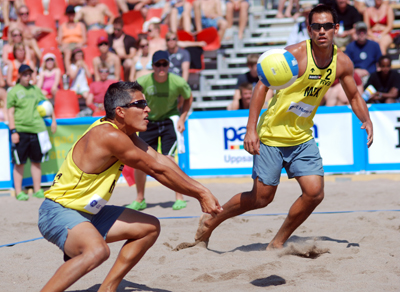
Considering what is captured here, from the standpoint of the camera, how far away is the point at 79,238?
3.11 meters

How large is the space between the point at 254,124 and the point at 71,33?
885 cm

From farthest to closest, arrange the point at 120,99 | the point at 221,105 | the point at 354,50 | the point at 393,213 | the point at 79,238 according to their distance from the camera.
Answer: the point at 221,105 < the point at 354,50 < the point at 393,213 < the point at 120,99 < the point at 79,238

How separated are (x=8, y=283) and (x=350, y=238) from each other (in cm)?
313

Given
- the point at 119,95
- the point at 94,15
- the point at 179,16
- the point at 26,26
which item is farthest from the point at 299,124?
the point at 26,26

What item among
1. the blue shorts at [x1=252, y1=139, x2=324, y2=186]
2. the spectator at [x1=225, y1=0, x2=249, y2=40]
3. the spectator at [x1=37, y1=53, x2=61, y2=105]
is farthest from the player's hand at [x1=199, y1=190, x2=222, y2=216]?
the spectator at [x1=225, y1=0, x2=249, y2=40]

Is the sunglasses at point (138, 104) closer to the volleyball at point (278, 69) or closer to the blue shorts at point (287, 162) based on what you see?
the volleyball at point (278, 69)

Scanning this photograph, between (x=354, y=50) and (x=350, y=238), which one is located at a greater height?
(x=354, y=50)

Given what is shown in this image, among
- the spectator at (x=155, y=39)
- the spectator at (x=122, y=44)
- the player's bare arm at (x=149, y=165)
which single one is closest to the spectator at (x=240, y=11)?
the spectator at (x=155, y=39)

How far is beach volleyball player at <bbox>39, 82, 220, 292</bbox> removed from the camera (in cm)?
313

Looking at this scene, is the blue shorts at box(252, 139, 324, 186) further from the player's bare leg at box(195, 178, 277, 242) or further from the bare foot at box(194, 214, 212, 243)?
the bare foot at box(194, 214, 212, 243)

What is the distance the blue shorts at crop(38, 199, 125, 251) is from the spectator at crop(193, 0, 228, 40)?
870 cm

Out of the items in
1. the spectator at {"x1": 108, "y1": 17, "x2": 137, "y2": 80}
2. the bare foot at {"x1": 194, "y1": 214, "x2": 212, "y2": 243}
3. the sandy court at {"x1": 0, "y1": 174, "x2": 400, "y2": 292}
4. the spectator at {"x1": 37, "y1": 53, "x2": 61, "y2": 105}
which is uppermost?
the spectator at {"x1": 108, "y1": 17, "x2": 137, "y2": 80}

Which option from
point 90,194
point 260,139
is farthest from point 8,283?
point 260,139

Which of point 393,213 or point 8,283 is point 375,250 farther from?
point 8,283
